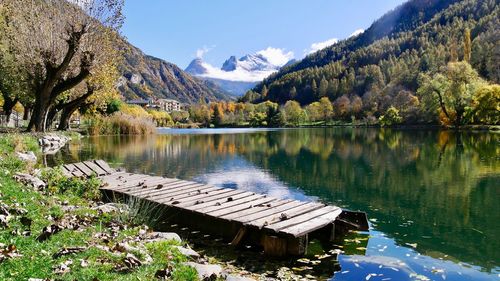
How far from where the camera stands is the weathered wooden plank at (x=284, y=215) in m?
9.83

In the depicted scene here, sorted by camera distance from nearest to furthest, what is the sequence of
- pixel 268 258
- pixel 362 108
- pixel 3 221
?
pixel 3 221, pixel 268 258, pixel 362 108

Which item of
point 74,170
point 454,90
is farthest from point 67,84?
point 454,90

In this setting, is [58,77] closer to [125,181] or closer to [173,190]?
[125,181]

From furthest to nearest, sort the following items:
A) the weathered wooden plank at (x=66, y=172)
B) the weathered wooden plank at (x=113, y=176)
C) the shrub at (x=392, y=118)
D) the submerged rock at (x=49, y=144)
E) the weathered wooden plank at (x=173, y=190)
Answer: the shrub at (x=392, y=118) → the submerged rock at (x=49, y=144) → the weathered wooden plank at (x=113, y=176) → the weathered wooden plank at (x=66, y=172) → the weathered wooden plank at (x=173, y=190)

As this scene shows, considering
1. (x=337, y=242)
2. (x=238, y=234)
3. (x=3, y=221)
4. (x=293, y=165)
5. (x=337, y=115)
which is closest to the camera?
(x=3, y=221)

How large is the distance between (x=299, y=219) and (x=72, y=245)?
18.0 ft

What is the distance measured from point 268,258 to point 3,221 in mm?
5442

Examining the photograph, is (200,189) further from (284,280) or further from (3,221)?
(3,221)

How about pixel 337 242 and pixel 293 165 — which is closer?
pixel 337 242

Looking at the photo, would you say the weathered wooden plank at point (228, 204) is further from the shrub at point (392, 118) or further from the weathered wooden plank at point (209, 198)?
the shrub at point (392, 118)

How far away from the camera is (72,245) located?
6723 mm

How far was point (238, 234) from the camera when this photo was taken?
32.9 ft

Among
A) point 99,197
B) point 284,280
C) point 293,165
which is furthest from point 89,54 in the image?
point 284,280

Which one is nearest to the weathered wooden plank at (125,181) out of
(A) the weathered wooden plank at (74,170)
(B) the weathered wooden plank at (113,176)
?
(B) the weathered wooden plank at (113,176)
